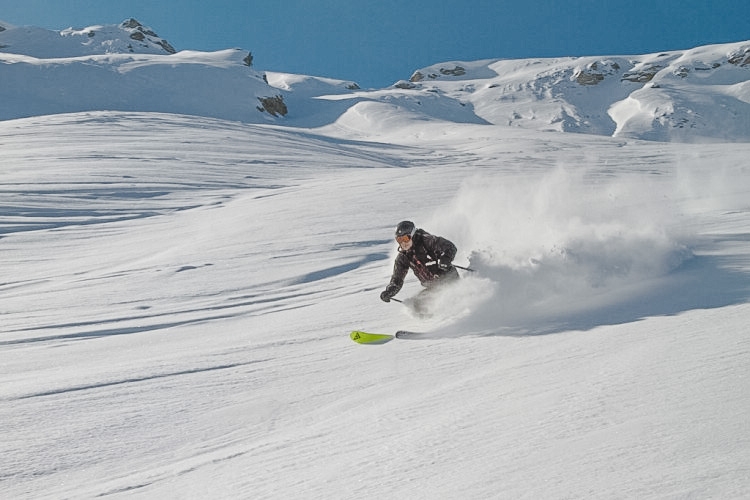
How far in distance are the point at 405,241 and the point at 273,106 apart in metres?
52.8

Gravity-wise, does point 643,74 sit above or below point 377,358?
above

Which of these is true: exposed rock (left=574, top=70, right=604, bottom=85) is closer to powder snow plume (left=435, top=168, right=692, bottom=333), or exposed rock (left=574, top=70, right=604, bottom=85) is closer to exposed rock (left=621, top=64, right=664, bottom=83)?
exposed rock (left=621, top=64, right=664, bottom=83)

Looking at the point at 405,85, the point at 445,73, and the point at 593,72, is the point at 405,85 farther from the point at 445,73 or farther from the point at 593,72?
the point at 593,72

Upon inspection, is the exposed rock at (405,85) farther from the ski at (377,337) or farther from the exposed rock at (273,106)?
the ski at (377,337)

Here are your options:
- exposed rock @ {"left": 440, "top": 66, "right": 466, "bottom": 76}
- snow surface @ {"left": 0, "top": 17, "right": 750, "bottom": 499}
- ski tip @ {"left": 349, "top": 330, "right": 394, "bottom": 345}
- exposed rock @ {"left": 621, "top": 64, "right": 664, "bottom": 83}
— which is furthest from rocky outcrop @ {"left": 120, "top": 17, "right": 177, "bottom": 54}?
ski tip @ {"left": 349, "top": 330, "right": 394, "bottom": 345}

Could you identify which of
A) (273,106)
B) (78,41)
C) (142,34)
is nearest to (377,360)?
(273,106)

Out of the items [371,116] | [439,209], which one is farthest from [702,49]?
[439,209]

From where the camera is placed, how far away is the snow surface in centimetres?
259

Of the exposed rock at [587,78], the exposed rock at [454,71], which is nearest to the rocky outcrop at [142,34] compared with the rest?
the exposed rock at [454,71]

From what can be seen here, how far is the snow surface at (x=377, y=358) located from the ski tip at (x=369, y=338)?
0.27 feet

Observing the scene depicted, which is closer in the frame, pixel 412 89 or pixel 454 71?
pixel 412 89

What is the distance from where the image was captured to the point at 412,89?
8919 cm

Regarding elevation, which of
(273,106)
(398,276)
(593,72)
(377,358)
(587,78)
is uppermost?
(593,72)

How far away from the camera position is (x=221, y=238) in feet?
35.3
